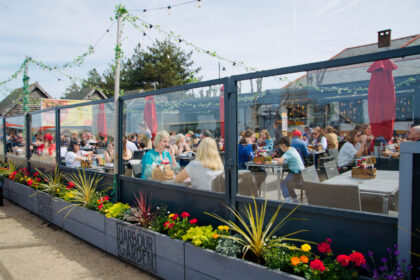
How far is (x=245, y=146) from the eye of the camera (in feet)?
10.9

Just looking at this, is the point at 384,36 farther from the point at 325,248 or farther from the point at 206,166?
the point at 325,248

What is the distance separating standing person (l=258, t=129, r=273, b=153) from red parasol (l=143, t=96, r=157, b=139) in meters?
1.73

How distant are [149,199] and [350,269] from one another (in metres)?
2.78

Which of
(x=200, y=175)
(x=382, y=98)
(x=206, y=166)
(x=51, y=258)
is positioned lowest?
(x=51, y=258)

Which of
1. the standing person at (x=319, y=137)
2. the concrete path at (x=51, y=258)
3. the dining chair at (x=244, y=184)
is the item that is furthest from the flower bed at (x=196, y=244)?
the standing person at (x=319, y=137)

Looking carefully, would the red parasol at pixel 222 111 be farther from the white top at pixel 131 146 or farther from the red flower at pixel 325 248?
the white top at pixel 131 146

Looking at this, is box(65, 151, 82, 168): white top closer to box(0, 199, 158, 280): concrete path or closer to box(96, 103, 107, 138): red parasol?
box(96, 103, 107, 138): red parasol

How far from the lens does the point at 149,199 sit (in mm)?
4191

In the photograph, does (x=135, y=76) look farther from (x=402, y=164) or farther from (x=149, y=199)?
(x=402, y=164)

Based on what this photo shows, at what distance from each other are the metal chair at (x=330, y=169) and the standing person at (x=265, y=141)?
1.01 metres

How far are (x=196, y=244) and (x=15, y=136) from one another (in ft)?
28.7

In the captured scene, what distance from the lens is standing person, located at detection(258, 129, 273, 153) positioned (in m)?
3.05

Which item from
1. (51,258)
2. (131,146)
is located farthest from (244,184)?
(51,258)

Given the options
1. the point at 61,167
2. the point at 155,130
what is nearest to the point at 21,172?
the point at 61,167
